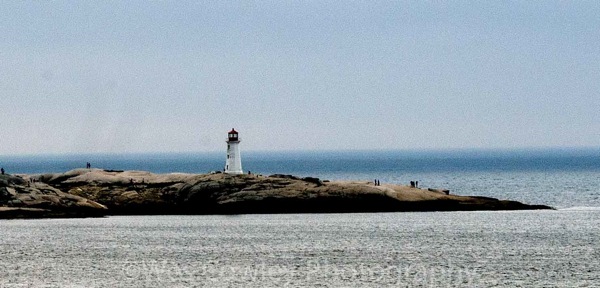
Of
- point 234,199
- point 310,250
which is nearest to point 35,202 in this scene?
point 234,199

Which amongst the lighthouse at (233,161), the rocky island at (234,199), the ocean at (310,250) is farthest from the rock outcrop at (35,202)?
the lighthouse at (233,161)

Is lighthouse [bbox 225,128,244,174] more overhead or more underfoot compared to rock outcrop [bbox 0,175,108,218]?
more overhead

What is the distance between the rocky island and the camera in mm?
93562

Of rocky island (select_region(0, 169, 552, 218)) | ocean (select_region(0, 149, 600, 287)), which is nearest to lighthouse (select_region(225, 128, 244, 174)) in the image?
rocky island (select_region(0, 169, 552, 218))

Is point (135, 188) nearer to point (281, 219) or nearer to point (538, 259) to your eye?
point (281, 219)

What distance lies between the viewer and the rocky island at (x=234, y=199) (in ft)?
307

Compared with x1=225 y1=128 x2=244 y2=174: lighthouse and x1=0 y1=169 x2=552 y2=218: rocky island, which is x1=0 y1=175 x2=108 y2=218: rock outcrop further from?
x1=225 y1=128 x2=244 y2=174: lighthouse

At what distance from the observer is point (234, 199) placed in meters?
95.6

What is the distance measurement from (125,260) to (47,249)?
8813 mm

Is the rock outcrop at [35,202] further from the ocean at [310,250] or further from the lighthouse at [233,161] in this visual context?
the lighthouse at [233,161]

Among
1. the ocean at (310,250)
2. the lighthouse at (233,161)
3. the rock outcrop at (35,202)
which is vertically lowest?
the ocean at (310,250)

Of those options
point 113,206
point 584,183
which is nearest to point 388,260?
point 113,206

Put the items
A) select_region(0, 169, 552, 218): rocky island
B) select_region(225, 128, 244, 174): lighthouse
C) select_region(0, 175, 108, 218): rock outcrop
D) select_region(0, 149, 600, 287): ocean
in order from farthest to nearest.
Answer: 1. select_region(225, 128, 244, 174): lighthouse
2. select_region(0, 169, 552, 218): rocky island
3. select_region(0, 175, 108, 218): rock outcrop
4. select_region(0, 149, 600, 287): ocean

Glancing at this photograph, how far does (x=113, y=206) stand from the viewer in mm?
99312
